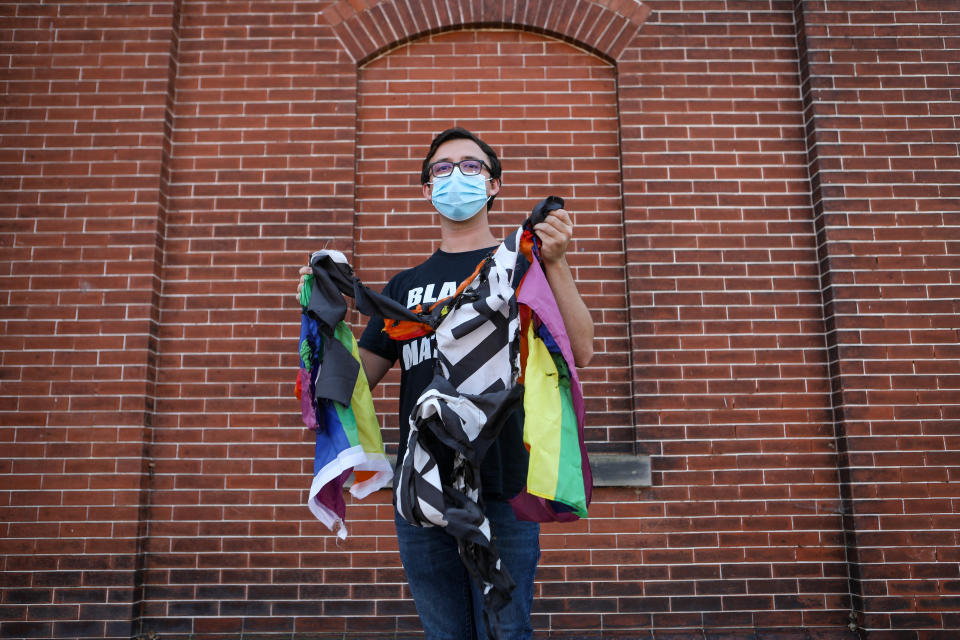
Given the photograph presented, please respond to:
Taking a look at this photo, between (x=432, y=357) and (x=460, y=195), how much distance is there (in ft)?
2.05

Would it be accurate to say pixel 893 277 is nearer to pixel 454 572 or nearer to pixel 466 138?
pixel 466 138

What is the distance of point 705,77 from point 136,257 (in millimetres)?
3886

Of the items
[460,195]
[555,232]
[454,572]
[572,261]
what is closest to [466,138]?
[460,195]

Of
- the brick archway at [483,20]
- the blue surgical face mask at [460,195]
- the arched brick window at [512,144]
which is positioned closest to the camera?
the blue surgical face mask at [460,195]

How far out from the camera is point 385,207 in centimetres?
521

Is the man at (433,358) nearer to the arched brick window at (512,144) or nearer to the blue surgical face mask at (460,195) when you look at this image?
the blue surgical face mask at (460,195)

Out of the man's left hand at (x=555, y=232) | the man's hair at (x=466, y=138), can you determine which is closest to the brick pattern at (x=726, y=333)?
the man's hair at (x=466, y=138)

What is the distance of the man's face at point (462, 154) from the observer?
3068 millimetres

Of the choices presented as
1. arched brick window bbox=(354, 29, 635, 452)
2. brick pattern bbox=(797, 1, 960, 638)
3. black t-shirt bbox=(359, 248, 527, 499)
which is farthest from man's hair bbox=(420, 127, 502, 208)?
brick pattern bbox=(797, 1, 960, 638)

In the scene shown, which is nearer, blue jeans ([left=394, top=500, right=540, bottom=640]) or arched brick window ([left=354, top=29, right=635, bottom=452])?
blue jeans ([left=394, top=500, right=540, bottom=640])

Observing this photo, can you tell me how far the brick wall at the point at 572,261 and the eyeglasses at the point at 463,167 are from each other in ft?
6.86

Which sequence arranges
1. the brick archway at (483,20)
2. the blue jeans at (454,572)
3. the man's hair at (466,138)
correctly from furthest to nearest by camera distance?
the brick archway at (483,20), the man's hair at (466,138), the blue jeans at (454,572)

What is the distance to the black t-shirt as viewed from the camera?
269 cm

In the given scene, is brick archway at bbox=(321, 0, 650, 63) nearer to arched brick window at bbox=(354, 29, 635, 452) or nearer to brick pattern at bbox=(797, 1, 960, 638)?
arched brick window at bbox=(354, 29, 635, 452)
